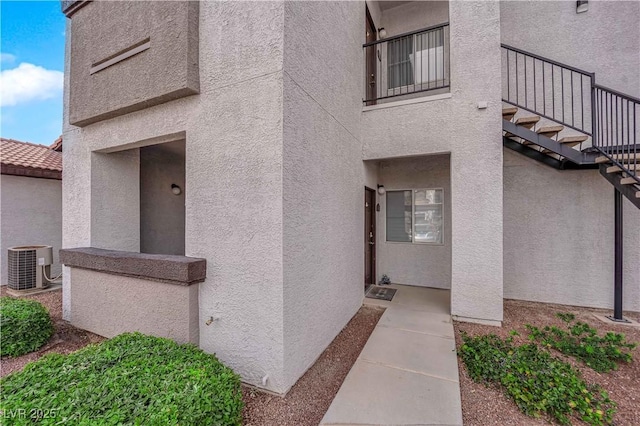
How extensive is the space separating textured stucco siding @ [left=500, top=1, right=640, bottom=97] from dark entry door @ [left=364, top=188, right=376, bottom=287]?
513cm

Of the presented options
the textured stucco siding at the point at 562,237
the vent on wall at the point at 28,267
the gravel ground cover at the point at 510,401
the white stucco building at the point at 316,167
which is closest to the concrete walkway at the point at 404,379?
the gravel ground cover at the point at 510,401

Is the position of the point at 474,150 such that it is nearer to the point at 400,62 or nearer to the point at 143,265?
the point at 400,62

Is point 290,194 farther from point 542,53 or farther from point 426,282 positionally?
point 542,53

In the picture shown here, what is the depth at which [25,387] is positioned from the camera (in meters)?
2.14

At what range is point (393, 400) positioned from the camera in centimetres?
277

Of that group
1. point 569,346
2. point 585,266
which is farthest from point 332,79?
point 585,266

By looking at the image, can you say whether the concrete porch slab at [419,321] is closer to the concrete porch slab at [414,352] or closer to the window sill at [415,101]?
the concrete porch slab at [414,352]

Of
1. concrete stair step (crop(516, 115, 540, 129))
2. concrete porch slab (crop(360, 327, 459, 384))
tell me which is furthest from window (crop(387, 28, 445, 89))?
concrete porch slab (crop(360, 327, 459, 384))

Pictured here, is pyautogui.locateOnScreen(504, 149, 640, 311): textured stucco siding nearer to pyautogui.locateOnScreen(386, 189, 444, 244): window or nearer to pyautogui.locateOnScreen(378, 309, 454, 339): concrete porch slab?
pyautogui.locateOnScreen(386, 189, 444, 244): window

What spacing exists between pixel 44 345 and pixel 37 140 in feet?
34.2

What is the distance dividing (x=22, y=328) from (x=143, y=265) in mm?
2230

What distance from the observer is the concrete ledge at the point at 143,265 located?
3.14 metres

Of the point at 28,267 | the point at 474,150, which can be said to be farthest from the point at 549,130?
the point at 28,267

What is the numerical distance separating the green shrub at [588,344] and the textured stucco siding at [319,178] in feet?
10.5
